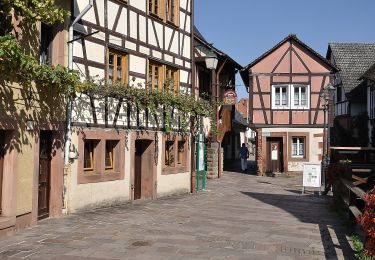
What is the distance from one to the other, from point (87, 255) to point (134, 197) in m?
7.03

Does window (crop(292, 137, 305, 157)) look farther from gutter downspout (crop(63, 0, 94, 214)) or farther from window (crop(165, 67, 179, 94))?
gutter downspout (crop(63, 0, 94, 214))

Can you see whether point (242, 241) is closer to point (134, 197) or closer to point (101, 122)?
point (101, 122)

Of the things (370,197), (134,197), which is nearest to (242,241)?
(370,197)

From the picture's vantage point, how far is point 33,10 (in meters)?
8.00

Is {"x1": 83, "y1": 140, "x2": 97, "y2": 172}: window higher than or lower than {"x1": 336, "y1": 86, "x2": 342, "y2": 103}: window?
lower

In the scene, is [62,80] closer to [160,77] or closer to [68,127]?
[68,127]

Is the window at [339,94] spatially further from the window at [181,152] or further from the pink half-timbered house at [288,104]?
the window at [181,152]

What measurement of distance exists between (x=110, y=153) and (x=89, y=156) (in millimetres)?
948

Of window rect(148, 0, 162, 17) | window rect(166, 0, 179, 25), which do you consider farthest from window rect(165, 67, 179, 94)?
window rect(148, 0, 162, 17)

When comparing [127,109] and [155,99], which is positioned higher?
[155,99]

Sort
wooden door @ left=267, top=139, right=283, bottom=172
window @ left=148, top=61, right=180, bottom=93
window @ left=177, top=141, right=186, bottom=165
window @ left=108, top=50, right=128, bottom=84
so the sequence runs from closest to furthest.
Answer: window @ left=108, top=50, right=128, bottom=84, window @ left=148, top=61, right=180, bottom=93, window @ left=177, top=141, right=186, bottom=165, wooden door @ left=267, top=139, right=283, bottom=172

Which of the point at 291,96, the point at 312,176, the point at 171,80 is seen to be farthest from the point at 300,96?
the point at 171,80

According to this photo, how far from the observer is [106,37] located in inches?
497

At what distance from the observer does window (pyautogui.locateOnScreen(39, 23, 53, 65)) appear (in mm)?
10484
